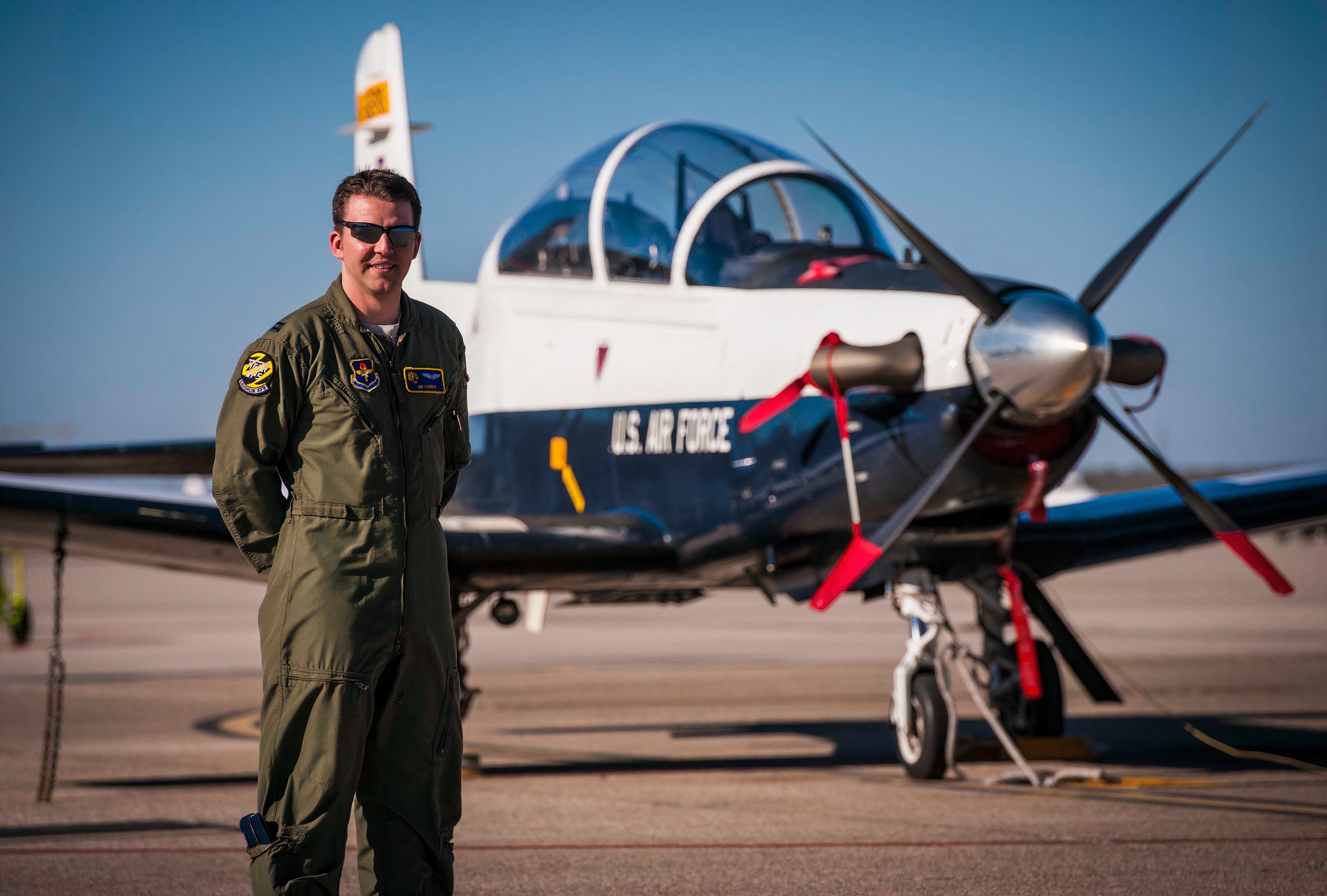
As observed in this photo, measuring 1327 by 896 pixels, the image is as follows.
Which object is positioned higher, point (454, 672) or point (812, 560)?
point (454, 672)

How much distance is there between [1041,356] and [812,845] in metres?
2.24

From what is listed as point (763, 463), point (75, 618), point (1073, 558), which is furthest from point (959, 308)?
point (75, 618)

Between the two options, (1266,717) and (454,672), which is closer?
(454,672)

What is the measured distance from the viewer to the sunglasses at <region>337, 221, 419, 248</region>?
112 inches

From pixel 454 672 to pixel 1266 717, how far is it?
8.71 m

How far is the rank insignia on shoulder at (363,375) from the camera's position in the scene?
109 inches

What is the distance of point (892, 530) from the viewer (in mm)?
6020

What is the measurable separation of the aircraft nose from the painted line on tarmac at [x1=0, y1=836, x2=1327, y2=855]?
1813mm

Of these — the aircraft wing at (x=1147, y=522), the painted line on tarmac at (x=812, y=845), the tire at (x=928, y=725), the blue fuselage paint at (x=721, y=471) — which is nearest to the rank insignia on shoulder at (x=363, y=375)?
the painted line on tarmac at (x=812, y=845)

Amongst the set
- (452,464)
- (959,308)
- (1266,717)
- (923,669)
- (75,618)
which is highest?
(959,308)

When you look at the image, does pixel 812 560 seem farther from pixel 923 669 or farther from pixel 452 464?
pixel 452 464

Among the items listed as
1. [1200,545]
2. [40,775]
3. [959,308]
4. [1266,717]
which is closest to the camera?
[959,308]

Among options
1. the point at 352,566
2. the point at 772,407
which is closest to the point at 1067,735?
the point at 772,407

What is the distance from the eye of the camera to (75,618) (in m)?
25.1
